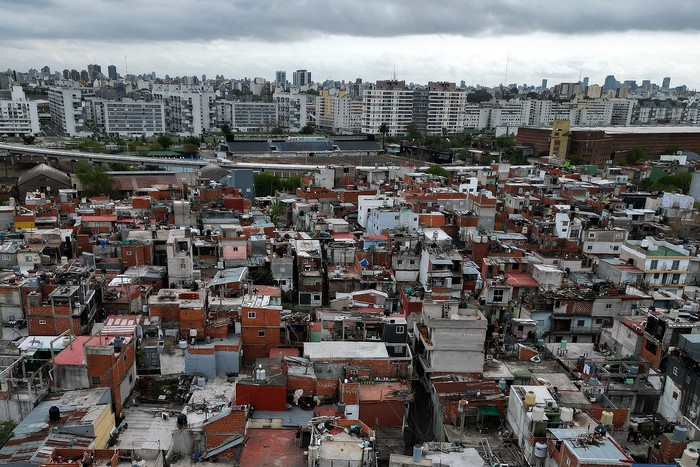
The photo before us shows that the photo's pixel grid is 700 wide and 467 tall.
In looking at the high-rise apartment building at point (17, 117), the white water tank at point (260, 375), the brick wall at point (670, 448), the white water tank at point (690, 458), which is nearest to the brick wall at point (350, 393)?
the white water tank at point (260, 375)

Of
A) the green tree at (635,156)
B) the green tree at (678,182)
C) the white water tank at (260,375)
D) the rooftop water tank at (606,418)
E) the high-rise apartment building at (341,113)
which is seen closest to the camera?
the rooftop water tank at (606,418)

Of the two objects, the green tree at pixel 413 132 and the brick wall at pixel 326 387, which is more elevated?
the green tree at pixel 413 132

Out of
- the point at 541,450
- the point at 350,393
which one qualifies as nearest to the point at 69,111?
the point at 350,393

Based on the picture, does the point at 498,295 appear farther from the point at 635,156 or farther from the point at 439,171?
the point at 635,156

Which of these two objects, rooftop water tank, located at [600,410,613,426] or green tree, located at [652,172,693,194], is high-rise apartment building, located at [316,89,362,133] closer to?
green tree, located at [652,172,693,194]

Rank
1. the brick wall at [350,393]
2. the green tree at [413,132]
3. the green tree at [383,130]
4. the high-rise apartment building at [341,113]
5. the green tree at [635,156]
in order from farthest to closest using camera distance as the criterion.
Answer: the high-rise apartment building at [341,113] → the green tree at [413,132] → the green tree at [383,130] → the green tree at [635,156] → the brick wall at [350,393]

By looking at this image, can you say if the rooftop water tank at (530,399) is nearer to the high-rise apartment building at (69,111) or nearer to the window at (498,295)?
the window at (498,295)

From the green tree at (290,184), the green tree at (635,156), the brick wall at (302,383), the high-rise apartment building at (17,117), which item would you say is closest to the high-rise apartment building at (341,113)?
the green tree at (635,156)

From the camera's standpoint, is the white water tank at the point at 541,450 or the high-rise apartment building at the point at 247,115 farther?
the high-rise apartment building at the point at 247,115

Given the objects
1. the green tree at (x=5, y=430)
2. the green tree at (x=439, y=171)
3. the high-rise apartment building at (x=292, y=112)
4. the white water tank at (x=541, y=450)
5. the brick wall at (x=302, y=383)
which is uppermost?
the high-rise apartment building at (x=292, y=112)

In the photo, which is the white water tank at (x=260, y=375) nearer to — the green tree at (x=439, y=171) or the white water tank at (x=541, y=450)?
the white water tank at (x=541, y=450)

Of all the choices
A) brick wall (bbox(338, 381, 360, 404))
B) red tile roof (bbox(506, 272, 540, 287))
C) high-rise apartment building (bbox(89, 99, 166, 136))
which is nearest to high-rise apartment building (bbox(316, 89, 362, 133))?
high-rise apartment building (bbox(89, 99, 166, 136))
